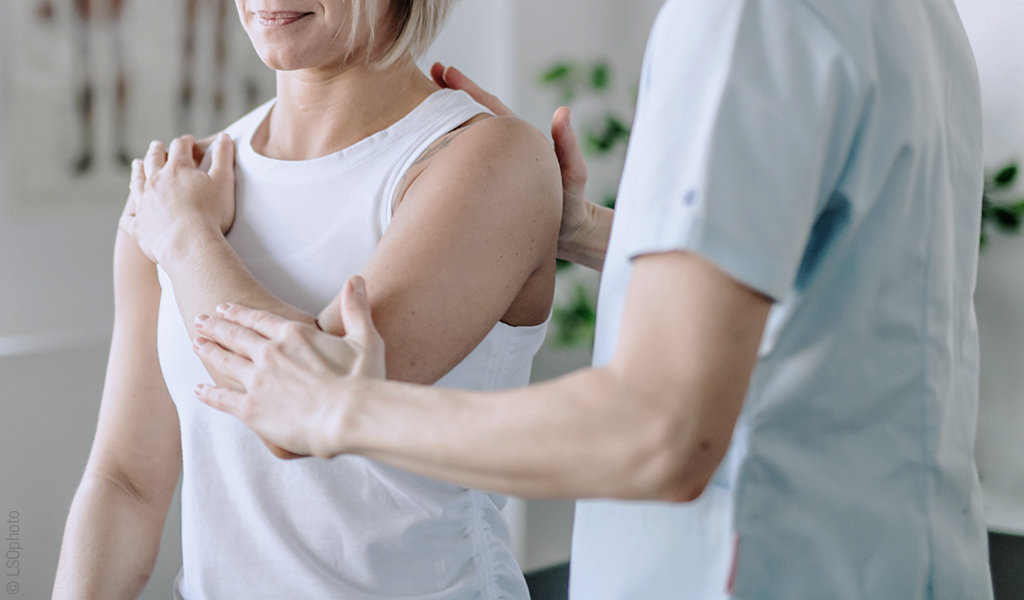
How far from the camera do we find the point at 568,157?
1079 millimetres

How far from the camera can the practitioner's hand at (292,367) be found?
0.61 m

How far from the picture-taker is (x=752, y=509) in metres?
0.58

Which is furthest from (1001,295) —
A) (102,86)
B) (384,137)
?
(102,86)

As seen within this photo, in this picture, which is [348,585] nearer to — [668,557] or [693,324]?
[668,557]

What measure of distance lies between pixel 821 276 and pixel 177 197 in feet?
2.41

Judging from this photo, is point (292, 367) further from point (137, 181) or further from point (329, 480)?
point (137, 181)

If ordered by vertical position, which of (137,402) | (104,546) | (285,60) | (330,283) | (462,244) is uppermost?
(285,60)

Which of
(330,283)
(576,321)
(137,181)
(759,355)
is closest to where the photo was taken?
(759,355)

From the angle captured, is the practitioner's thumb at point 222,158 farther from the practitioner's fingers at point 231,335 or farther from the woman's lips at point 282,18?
the practitioner's fingers at point 231,335

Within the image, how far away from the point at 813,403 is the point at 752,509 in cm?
9

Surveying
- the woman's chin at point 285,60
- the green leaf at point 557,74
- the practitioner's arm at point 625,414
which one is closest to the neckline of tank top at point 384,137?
the woman's chin at point 285,60

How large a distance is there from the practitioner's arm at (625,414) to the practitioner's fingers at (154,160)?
2.03 feet

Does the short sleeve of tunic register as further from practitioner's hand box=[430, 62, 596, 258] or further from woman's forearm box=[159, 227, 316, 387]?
practitioner's hand box=[430, 62, 596, 258]

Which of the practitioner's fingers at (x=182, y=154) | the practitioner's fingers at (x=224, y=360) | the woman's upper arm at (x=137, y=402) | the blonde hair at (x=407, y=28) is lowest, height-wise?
the woman's upper arm at (x=137, y=402)
